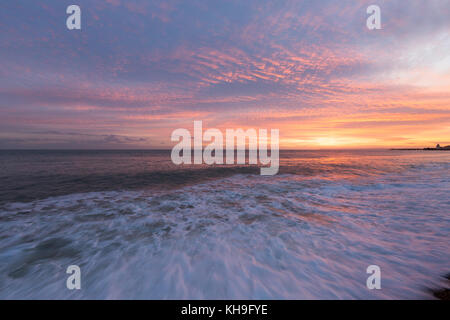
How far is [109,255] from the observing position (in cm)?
465

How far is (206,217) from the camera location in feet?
23.8

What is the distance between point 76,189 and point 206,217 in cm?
989

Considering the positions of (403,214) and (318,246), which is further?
(403,214)

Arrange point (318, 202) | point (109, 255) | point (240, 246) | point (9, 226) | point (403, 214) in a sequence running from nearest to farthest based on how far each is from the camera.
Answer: point (109, 255) < point (240, 246) < point (9, 226) < point (403, 214) < point (318, 202)

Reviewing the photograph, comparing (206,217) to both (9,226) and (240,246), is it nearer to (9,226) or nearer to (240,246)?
(240,246)

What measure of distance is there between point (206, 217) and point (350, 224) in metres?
5.19

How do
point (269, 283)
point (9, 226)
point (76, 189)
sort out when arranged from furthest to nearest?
1. point (76, 189)
2. point (9, 226)
3. point (269, 283)
